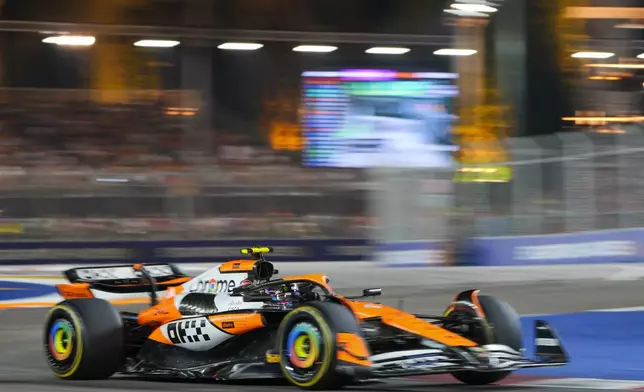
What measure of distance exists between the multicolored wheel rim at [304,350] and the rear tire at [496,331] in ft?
3.64

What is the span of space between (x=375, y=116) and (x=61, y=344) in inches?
525

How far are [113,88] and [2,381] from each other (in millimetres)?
12067

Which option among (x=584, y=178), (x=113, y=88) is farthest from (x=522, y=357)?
(x=113, y=88)

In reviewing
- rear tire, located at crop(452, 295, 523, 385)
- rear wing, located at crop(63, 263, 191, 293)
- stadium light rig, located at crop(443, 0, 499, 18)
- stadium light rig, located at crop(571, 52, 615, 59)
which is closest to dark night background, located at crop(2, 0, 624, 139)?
stadium light rig, located at crop(443, 0, 499, 18)

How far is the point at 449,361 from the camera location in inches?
260

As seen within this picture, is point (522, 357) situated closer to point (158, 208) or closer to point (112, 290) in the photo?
point (112, 290)

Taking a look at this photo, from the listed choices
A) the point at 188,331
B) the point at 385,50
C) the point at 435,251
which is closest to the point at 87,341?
the point at 188,331

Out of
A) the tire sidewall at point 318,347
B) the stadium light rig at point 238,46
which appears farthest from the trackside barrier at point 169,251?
the tire sidewall at point 318,347

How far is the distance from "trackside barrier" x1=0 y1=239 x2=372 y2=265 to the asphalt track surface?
11.7 feet

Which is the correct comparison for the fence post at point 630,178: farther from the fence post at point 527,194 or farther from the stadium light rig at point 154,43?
the stadium light rig at point 154,43

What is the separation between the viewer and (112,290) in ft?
28.3

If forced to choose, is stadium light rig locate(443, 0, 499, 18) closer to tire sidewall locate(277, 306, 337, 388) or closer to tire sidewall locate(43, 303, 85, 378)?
tire sidewall locate(43, 303, 85, 378)

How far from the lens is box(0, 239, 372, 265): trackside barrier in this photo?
54.3 feet

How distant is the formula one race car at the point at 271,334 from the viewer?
659 cm
